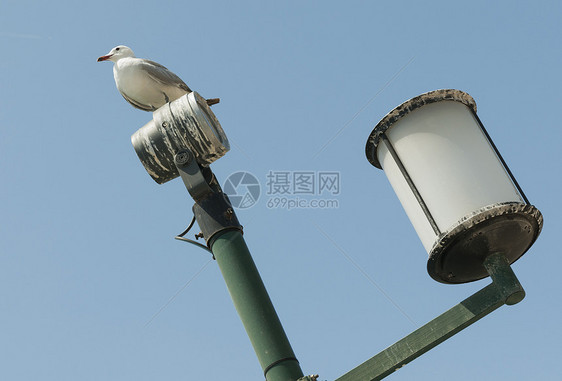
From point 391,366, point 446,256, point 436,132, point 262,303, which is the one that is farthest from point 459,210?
point 262,303

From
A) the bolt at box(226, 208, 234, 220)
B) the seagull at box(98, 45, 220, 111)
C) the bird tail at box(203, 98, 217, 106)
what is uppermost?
the seagull at box(98, 45, 220, 111)

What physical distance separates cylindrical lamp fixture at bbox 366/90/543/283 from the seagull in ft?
5.16

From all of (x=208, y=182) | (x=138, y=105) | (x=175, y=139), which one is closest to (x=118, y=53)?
(x=138, y=105)

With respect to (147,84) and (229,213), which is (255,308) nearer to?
(229,213)

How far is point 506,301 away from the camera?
8.32ft

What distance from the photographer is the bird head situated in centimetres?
543

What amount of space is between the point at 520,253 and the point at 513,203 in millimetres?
289

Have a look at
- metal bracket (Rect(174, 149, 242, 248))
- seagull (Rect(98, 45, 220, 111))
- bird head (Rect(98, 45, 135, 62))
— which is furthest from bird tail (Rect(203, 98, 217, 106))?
bird head (Rect(98, 45, 135, 62))

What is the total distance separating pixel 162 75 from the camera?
161 inches

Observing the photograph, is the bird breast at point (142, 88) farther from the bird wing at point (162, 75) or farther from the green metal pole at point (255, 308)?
the green metal pole at point (255, 308)

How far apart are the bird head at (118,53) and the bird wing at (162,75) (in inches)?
50.0

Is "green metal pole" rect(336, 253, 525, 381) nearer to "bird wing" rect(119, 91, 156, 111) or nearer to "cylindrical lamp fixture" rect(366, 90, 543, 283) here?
"cylindrical lamp fixture" rect(366, 90, 543, 283)

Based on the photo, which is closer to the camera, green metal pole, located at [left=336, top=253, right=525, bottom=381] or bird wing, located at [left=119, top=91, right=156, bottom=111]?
green metal pole, located at [left=336, top=253, right=525, bottom=381]

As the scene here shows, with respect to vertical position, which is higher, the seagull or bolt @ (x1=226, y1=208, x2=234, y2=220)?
the seagull
